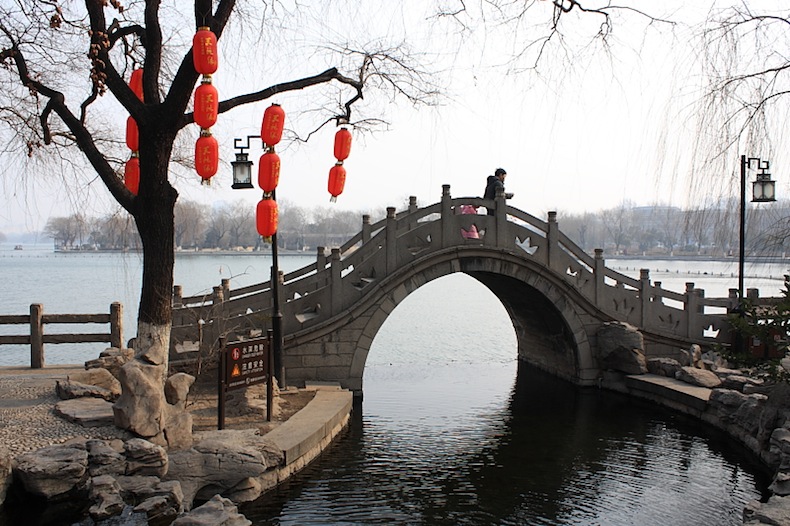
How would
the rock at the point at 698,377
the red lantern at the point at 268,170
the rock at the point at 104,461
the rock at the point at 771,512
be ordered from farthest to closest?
1. the rock at the point at 698,377
2. the red lantern at the point at 268,170
3. the rock at the point at 104,461
4. the rock at the point at 771,512

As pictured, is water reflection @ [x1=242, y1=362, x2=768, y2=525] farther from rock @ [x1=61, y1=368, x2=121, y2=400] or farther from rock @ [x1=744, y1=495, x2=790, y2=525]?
rock @ [x1=61, y1=368, x2=121, y2=400]

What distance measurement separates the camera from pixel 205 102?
8547 millimetres

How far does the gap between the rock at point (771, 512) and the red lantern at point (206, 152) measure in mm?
7306

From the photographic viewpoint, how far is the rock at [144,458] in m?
7.18

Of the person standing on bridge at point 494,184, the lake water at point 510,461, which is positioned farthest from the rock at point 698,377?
the person standing on bridge at point 494,184

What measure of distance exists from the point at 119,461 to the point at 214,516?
139 cm

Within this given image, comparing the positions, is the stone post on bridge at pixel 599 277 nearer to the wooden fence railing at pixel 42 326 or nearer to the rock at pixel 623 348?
the rock at pixel 623 348

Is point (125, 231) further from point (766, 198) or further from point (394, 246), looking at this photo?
point (766, 198)

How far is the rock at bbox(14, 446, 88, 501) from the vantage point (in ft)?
21.9

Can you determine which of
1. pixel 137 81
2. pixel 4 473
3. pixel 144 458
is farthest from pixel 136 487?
pixel 137 81

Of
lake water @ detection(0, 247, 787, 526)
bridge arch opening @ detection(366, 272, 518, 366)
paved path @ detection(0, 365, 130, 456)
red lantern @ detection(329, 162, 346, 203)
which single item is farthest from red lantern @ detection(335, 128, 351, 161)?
bridge arch opening @ detection(366, 272, 518, 366)

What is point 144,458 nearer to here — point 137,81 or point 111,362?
point 111,362

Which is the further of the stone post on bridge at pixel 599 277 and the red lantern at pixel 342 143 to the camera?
the stone post on bridge at pixel 599 277

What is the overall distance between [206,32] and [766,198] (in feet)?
30.5
